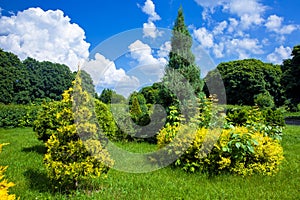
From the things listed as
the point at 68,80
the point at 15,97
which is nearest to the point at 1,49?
the point at 15,97

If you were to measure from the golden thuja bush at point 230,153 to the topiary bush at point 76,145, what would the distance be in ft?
7.88

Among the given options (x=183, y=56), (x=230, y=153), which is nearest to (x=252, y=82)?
(x=183, y=56)

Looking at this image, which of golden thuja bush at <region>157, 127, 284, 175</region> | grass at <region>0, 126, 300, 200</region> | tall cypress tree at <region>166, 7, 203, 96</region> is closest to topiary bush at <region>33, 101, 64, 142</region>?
grass at <region>0, 126, 300, 200</region>

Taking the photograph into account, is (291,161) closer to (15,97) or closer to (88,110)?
(88,110)

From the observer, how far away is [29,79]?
5072 centimetres

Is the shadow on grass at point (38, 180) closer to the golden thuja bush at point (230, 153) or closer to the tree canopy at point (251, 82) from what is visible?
the golden thuja bush at point (230, 153)

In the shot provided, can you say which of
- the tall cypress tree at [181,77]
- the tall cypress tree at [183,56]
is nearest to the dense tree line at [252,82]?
the tall cypress tree at [183,56]

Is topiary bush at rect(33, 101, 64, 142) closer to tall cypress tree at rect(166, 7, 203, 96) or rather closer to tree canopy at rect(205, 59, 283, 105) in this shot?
tall cypress tree at rect(166, 7, 203, 96)

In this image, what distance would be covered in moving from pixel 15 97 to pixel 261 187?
4588cm

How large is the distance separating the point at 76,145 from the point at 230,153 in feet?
11.4

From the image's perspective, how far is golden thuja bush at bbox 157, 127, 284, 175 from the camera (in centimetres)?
587

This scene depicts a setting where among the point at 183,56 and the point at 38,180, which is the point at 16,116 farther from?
the point at 38,180

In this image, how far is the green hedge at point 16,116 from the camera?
18753 mm

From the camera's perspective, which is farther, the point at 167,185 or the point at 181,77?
the point at 181,77
